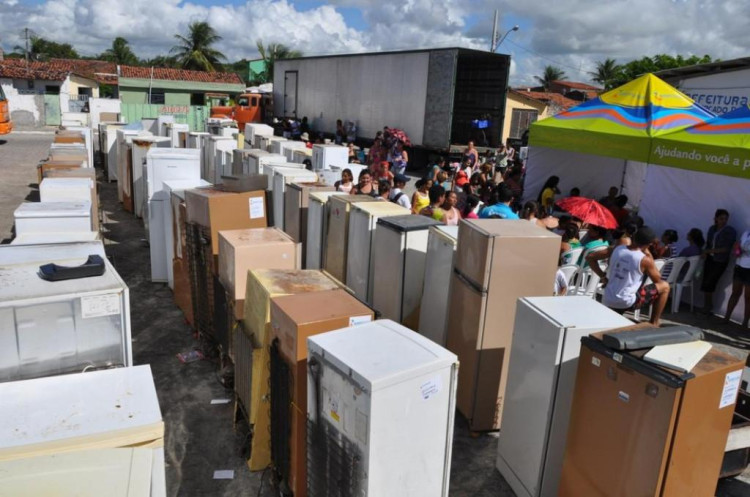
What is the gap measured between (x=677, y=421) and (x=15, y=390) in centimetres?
323

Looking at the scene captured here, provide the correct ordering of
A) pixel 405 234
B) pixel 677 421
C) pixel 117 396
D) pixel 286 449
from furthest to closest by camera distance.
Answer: pixel 405 234 < pixel 286 449 < pixel 677 421 < pixel 117 396

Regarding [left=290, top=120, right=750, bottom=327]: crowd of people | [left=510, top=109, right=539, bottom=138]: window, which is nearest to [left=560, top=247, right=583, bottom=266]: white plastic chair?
[left=290, top=120, right=750, bottom=327]: crowd of people

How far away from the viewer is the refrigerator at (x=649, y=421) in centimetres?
296

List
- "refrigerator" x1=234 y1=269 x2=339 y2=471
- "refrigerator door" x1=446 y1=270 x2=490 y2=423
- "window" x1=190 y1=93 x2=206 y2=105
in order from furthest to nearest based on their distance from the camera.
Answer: "window" x1=190 y1=93 x2=206 y2=105
"refrigerator door" x1=446 y1=270 x2=490 y2=423
"refrigerator" x1=234 y1=269 x2=339 y2=471

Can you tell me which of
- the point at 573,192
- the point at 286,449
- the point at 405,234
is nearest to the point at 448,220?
the point at 405,234

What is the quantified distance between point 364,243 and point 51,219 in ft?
9.76

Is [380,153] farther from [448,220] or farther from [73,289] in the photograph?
[73,289]

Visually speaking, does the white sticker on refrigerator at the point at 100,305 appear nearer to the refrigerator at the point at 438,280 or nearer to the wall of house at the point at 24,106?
the refrigerator at the point at 438,280

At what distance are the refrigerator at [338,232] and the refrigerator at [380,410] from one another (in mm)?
3077

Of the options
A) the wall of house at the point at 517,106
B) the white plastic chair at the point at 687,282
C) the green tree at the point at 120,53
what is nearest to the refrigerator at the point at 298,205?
the white plastic chair at the point at 687,282

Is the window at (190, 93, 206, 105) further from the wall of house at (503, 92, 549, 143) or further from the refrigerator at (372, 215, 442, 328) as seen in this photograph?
the refrigerator at (372, 215, 442, 328)

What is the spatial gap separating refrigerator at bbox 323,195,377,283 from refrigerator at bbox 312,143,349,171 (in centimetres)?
432

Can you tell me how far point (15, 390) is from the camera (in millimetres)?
2627

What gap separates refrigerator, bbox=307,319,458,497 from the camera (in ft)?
8.94
